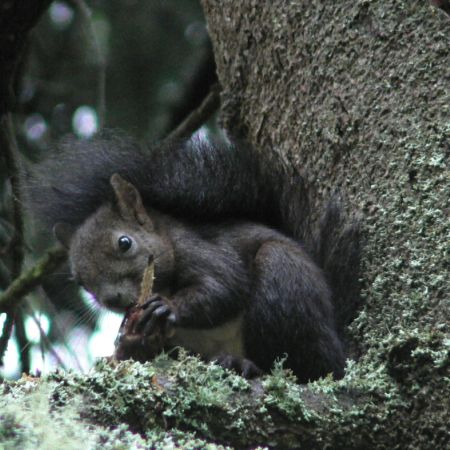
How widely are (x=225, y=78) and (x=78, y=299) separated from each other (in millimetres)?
803

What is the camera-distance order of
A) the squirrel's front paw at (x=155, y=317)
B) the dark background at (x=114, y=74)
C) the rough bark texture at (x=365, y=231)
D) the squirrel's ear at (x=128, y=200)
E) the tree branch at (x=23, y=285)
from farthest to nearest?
the dark background at (x=114, y=74) → the squirrel's ear at (x=128, y=200) → the tree branch at (x=23, y=285) → the squirrel's front paw at (x=155, y=317) → the rough bark texture at (x=365, y=231)

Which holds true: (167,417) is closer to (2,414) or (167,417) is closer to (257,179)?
(2,414)

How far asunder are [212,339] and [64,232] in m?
0.60

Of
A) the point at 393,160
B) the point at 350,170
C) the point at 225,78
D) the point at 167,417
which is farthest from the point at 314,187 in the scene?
the point at 167,417

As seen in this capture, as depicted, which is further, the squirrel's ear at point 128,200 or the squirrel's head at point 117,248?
the squirrel's ear at point 128,200

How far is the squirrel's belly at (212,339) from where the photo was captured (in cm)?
245

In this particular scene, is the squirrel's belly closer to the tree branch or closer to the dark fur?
the dark fur

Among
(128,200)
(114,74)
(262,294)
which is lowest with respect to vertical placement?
(262,294)

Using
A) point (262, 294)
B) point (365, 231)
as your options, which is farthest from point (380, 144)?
point (262, 294)

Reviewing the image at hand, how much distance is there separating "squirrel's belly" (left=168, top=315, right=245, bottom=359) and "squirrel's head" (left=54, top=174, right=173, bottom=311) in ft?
0.54

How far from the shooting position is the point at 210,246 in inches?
100

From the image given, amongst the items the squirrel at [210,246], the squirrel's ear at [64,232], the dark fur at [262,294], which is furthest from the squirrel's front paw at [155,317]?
the squirrel's ear at [64,232]

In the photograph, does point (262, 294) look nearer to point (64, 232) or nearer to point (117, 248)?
point (117, 248)

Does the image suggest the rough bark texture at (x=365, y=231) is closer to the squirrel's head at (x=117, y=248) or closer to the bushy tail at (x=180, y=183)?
the bushy tail at (x=180, y=183)
